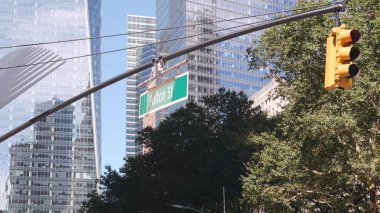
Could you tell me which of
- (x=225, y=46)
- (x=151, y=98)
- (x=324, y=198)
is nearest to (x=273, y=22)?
(x=151, y=98)

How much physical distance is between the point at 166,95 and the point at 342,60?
364 cm

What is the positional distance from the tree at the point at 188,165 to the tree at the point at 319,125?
1660cm

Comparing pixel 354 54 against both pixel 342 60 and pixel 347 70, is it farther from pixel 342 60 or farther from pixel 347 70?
pixel 347 70

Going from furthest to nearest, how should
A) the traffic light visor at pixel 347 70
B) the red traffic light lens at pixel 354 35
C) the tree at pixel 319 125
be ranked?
the tree at pixel 319 125 → the red traffic light lens at pixel 354 35 → the traffic light visor at pixel 347 70

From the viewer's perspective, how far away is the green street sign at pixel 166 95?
12281mm

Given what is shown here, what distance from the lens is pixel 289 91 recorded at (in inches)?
1548

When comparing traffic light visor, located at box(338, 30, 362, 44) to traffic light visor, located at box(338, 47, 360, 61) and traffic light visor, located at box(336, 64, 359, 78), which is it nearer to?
traffic light visor, located at box(338, 47, 360, 61)

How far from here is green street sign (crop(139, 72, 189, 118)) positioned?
40.3ft

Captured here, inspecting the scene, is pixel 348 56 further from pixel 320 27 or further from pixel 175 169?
pixel 175 169

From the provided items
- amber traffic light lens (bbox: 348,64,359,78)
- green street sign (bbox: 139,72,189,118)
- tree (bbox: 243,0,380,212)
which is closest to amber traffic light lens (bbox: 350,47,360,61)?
amber traffic light lens (bbox: 348,64,359,78)

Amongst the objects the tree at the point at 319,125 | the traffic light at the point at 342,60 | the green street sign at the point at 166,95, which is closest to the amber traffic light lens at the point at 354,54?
the traffic light at the point at 342,60

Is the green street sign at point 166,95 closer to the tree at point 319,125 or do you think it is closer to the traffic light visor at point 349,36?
the traffic light visor at point 349,36

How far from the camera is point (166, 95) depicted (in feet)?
41.4

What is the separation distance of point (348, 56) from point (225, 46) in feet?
616
